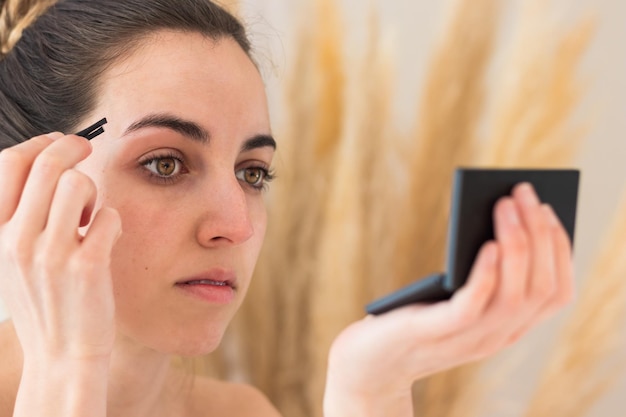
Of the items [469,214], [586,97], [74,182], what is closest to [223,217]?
[74,182]

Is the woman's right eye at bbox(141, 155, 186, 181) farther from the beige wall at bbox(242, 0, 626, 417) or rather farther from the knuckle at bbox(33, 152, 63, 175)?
the beige wall at bbox(242, 0, 626, 417)

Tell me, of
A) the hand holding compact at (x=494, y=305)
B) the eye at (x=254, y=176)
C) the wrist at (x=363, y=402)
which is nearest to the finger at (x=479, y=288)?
the hand holding compact at (x=494, y=305)

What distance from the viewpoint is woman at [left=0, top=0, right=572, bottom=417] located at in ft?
1.49

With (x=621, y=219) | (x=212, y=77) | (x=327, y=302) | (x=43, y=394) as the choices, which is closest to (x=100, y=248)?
(x=43, y=394)

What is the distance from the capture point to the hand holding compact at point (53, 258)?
511mm

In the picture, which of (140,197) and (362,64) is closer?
(140,197)

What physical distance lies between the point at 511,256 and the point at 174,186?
32cm

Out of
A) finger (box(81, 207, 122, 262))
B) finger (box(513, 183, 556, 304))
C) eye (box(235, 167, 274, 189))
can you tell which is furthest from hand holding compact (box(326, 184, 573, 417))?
eye (box(235, 167, 274, 189))

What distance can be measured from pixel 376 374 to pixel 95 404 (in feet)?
0.63

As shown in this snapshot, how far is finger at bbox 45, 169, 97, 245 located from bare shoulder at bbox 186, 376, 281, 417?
1.34ft

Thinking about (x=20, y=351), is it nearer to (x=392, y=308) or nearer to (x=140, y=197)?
(x=140, y=197)

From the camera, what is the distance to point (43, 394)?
0.52 m

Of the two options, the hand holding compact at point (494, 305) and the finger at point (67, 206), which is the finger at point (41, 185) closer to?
the finger at point (67, 206)

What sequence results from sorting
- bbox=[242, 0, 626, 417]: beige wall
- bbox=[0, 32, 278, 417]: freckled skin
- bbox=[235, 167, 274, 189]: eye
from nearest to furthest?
bbox=[0, 32, 278, 417]: freckled skin → bbox=[235, 167, 274, 189]: eye → bbox=[242, 0, 626, 417]: beige wall
